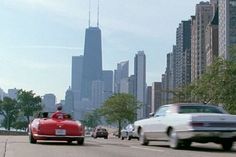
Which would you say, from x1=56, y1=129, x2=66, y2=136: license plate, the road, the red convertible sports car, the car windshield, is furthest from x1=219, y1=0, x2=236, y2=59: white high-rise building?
the road

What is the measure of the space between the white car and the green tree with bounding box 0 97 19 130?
108 m

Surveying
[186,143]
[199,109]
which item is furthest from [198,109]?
[186,143]

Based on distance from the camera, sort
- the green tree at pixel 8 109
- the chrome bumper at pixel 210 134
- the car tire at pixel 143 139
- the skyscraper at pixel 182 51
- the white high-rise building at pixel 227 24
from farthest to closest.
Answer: the skyscraper at pixel 182 51 → the white high-rise building at pixel 227 24 → the green tree at pixel 8 109 → the car tire at pixel 143 139 → the chrome bumper at pixel 210 134

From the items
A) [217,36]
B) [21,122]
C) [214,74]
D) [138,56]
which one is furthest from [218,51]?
[214,74]

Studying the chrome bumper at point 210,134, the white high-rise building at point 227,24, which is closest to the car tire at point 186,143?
the chrome bumper at point 210,134

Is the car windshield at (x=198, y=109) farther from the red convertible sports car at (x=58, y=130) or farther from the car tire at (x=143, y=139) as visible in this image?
the red convertible sports car at (x=58, y=130)

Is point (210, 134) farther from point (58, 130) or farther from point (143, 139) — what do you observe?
point (58, 130)

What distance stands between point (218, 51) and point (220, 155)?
396ft

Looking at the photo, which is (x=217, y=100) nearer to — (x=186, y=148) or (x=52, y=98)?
(x=186, y=148)

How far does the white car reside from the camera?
15.4m

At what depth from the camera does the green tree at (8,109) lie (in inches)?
4867

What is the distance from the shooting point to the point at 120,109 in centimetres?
9000

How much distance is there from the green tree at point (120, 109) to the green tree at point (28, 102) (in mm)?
32972

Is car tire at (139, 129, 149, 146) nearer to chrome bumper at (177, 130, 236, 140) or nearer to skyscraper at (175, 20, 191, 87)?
chrome bumper at (177, 130, 236, 140)
